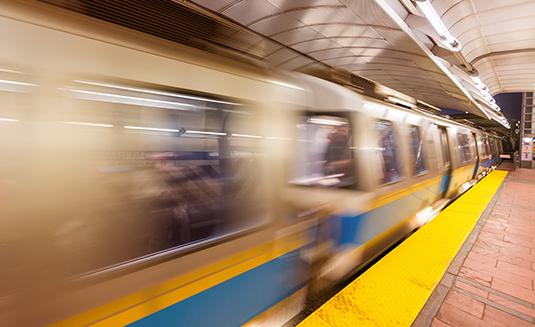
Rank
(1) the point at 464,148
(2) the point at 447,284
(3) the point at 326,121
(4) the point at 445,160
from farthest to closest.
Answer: (1) the point at 464,148 → (4) the point at 445,160 → (3) the point at 326,121 → (2) the point at 447,284

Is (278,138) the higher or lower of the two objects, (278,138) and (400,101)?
the lower

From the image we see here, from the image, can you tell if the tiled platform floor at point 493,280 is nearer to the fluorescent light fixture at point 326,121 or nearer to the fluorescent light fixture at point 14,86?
the fluorescent light fixture at point 326,121

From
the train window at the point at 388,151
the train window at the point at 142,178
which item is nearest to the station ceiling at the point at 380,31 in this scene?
the train window at the point at 388,151

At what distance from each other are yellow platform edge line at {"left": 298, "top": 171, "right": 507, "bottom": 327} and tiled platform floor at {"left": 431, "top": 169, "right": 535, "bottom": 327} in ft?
0.51

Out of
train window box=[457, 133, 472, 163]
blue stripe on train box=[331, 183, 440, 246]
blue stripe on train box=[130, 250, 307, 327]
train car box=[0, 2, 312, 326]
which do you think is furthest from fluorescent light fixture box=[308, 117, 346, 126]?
train window box=[457, 133, 472, 163]

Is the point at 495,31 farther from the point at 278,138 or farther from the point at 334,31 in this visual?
the point at 278,138

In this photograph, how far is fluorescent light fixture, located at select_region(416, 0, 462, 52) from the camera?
374 cm

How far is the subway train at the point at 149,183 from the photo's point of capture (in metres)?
1.15

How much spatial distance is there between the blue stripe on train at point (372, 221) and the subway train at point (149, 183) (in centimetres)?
15

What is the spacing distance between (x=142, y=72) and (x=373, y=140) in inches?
114

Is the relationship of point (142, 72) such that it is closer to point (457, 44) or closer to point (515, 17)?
point (457, 44)

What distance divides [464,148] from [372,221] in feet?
23.0

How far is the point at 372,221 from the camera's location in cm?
367

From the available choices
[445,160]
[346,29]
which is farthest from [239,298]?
[346,29]
